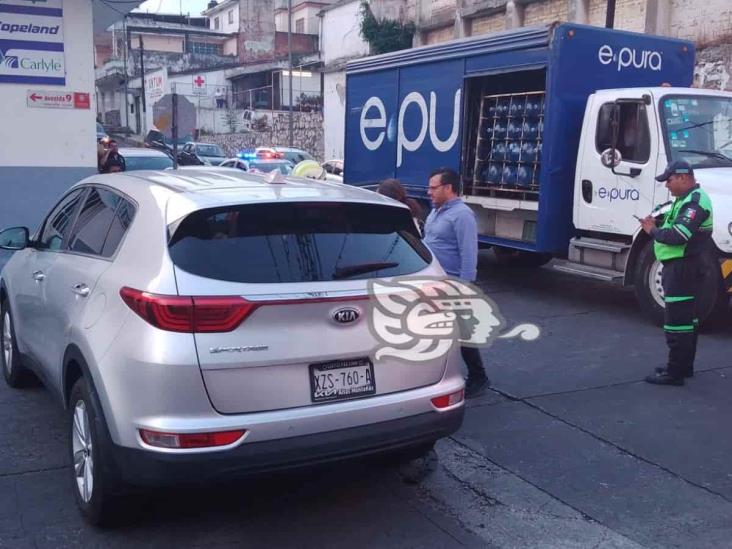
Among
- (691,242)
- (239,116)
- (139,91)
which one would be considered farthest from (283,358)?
(139,91)

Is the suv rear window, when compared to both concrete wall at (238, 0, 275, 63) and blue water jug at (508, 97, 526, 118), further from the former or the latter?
concrete wall at (238, 0, 275, 63)

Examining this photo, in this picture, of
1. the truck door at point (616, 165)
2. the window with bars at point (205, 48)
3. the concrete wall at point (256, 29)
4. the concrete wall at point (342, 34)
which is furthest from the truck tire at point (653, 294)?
the window with bars at point (205, 48)

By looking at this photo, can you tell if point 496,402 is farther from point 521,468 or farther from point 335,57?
point 335,57

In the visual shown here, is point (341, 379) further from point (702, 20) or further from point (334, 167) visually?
point (334, 167)

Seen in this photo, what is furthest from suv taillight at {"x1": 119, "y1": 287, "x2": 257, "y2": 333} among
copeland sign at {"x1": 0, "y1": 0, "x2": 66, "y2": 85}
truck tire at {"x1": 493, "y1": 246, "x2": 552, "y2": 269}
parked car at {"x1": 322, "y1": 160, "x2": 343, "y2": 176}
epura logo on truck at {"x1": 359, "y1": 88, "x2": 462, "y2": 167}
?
parked car at {"x1": 322, "y1": 160, "x2": 343, "y2": 176}

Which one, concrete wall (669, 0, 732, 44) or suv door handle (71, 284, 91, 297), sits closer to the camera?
suv door handle (71, 284, 91, 297)

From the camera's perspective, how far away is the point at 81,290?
4.13 metres

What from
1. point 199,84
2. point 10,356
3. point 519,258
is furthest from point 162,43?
point 10,356

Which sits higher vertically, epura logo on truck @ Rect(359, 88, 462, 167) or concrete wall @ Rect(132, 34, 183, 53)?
concrete wall @ Rect(132, 34, 183, 53)

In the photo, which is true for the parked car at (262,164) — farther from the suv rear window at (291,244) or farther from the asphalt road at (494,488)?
the suv rear window at (291,244)

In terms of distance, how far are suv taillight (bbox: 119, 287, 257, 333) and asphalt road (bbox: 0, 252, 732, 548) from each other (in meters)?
0.98

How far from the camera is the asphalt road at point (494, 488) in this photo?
13.0 feet

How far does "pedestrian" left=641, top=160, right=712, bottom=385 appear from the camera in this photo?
598cm

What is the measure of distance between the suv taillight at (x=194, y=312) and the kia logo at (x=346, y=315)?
0.43m
